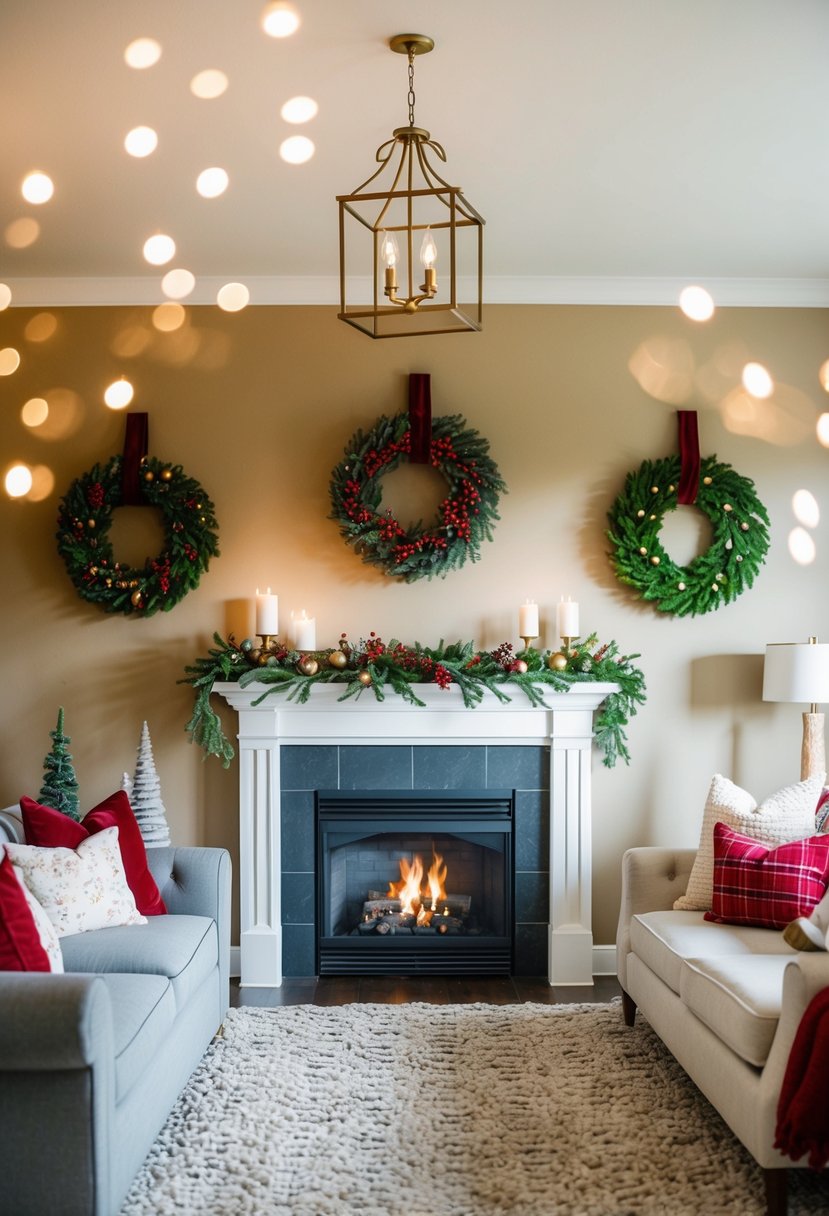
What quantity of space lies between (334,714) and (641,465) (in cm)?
168

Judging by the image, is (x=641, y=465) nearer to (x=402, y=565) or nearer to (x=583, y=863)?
(x=402, y=565)

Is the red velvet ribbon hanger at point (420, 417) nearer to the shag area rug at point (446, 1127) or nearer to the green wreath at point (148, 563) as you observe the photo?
the green wreath at point (148, 563)

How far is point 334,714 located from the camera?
14.7 ft

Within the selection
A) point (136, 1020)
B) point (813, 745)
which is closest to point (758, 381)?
point (813, 745)

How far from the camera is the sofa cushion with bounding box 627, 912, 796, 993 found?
10.6 feet

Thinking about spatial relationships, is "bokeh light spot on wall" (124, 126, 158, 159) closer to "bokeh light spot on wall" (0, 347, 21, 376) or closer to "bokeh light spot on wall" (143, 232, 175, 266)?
"bokeh light spot on wall" (143, 232, 175, 266)

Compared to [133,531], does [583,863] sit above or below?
below

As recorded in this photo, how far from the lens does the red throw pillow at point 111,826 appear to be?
135 inches

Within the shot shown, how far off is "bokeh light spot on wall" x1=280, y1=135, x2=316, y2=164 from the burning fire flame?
9.17ft

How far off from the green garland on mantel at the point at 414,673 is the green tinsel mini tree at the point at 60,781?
508 mm

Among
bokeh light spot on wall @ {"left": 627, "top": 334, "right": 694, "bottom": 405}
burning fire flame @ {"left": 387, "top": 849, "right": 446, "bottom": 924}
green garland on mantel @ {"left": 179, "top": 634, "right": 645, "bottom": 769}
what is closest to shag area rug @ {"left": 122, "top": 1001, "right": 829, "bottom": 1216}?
burning fire flame @ {"left": 387, "top": 849, "right": 446, "bottom": 924}

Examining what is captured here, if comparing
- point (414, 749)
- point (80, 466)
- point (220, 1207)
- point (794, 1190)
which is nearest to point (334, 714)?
point (414, 749)

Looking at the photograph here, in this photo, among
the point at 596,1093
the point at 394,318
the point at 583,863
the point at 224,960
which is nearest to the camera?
the point at 394,318

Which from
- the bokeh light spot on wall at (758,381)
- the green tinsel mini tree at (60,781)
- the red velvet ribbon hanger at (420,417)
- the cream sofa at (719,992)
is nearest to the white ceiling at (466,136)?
the bokeh light spot on wall at (758,381)
